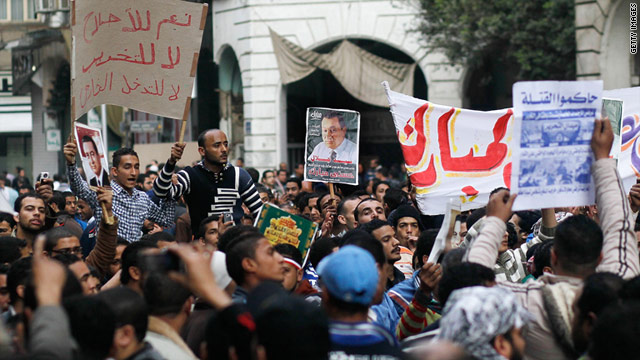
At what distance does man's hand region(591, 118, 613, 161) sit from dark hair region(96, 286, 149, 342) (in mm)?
2448

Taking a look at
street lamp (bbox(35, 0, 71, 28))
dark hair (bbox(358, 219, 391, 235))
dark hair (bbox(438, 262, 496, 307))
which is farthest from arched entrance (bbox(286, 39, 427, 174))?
dark hair (bbox(438, 262, 496, 307))

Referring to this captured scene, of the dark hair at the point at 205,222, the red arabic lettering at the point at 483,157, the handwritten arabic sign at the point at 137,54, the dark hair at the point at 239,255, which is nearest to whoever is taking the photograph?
the dark hair at the point at 239,255

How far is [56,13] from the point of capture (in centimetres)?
3186

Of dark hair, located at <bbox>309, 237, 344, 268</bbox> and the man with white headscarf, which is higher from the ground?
the man with white headscarf

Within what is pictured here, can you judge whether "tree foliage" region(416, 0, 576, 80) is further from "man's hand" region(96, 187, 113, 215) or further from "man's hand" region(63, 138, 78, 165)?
"man's hand" region(96, 187, 113, 215)

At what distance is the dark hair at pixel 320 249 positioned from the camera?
643cm

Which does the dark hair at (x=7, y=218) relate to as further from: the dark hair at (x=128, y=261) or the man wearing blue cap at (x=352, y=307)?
the man wearing blue cap at (x=352, y=307)

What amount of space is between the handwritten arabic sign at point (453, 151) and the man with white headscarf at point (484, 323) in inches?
128

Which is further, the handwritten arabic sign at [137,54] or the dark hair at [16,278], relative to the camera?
the handwritten arabic sign at [137,54]

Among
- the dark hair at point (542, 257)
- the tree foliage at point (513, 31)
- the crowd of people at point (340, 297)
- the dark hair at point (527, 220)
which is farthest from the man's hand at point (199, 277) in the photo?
the tree foliage at point (513, 31)

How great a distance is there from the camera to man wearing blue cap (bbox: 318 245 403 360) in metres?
3.56

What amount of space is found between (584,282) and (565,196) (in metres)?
0.98

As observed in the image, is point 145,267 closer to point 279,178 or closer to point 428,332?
point 428,332

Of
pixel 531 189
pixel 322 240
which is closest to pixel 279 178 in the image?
pixel 322 240
